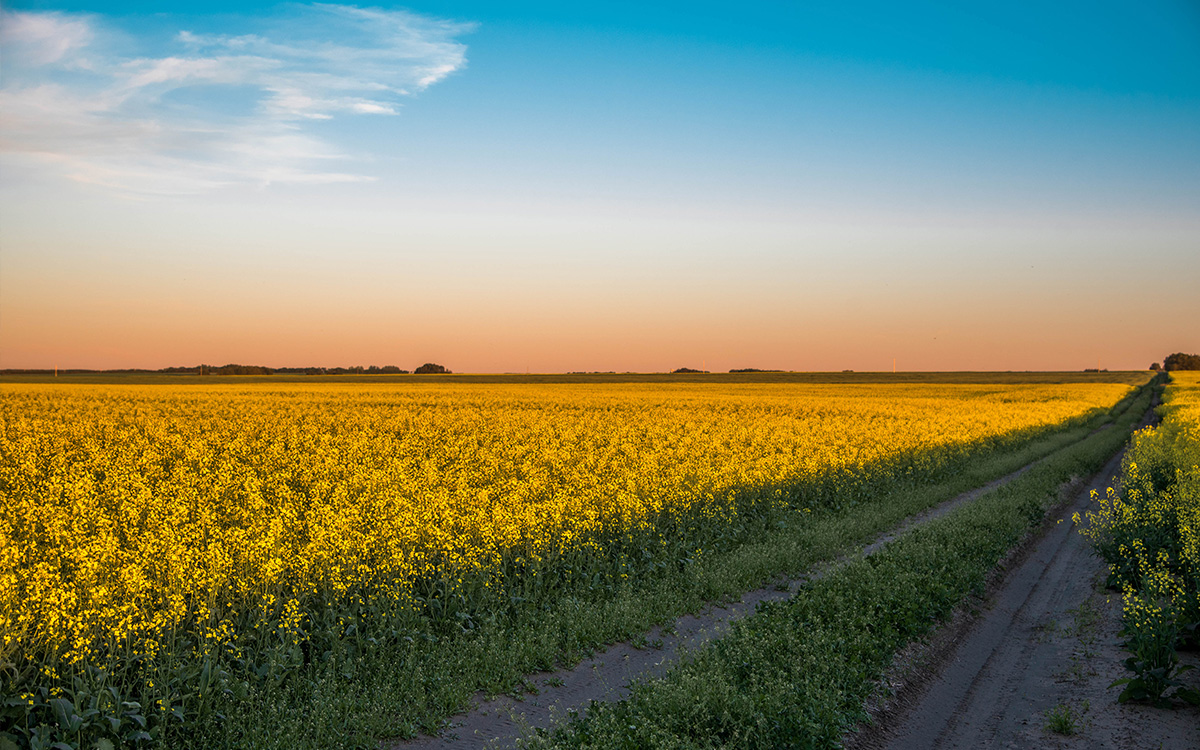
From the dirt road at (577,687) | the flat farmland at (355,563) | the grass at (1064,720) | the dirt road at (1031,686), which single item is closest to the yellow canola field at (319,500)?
the flat farmland at (355,563)

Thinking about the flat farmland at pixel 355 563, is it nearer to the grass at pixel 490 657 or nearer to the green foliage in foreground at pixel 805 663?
the grass at pixel 490 657

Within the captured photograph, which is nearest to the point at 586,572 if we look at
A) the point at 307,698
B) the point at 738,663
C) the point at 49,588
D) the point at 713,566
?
the point at 713,566

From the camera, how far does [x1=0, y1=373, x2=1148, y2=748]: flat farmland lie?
643 centimetres

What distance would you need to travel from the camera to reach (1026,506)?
51.3 ft

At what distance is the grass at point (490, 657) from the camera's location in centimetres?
Result: 630

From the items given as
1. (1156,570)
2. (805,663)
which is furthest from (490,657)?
(1156,570)

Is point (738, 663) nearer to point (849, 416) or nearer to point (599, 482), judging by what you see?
point (599, 482)

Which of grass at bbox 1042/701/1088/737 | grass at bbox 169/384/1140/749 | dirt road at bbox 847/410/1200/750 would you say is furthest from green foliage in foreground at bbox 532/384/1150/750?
grass at bbox 1042/701/1088/737

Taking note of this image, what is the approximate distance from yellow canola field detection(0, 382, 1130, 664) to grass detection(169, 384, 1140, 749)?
0.85 m

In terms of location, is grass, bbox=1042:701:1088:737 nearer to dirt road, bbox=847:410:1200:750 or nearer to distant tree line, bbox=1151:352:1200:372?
dirt road, bbox=847:410:1200:750

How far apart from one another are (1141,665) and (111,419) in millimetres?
32201

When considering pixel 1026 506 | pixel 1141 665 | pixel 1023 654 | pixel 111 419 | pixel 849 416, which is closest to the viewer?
pixel 1141 665

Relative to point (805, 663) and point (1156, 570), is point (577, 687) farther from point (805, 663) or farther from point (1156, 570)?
point (1156, 570)

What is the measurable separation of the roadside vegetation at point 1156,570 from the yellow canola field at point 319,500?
6.04 metres
